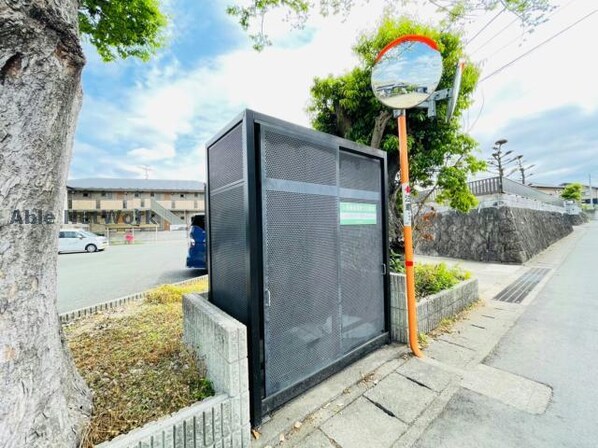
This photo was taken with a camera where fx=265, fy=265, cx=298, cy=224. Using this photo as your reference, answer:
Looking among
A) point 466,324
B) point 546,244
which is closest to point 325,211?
point 466,324

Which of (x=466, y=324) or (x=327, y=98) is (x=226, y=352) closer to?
(x=466, y=324)

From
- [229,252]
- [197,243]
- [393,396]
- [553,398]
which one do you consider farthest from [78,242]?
[553,398]

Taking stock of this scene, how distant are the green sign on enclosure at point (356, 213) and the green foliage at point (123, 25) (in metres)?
4.76

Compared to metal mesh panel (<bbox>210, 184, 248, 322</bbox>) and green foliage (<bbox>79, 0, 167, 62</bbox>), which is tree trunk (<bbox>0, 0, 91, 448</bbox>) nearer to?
metal mesh panel (<bbox>210, 184, 248, 322</bbox>)

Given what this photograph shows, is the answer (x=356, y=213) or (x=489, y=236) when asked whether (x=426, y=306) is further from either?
(x=489, y=236)

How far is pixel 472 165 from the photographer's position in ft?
15.8

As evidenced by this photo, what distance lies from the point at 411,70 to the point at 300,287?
8.20 ft

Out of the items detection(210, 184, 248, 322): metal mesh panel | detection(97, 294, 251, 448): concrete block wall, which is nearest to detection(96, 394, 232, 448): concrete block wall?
detection(97, 294, 251, 448): concrete block wall

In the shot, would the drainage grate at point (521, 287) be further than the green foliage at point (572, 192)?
No

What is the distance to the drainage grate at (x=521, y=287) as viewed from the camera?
197 inches

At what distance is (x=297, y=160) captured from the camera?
226cm

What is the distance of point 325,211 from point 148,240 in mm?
23431

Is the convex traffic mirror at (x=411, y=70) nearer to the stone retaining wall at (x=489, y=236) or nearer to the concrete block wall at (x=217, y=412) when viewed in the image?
the concrete block wall at (x=217, y=412)

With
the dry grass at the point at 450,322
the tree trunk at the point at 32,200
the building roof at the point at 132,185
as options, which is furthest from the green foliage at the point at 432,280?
the building roof at the point at 132,185
